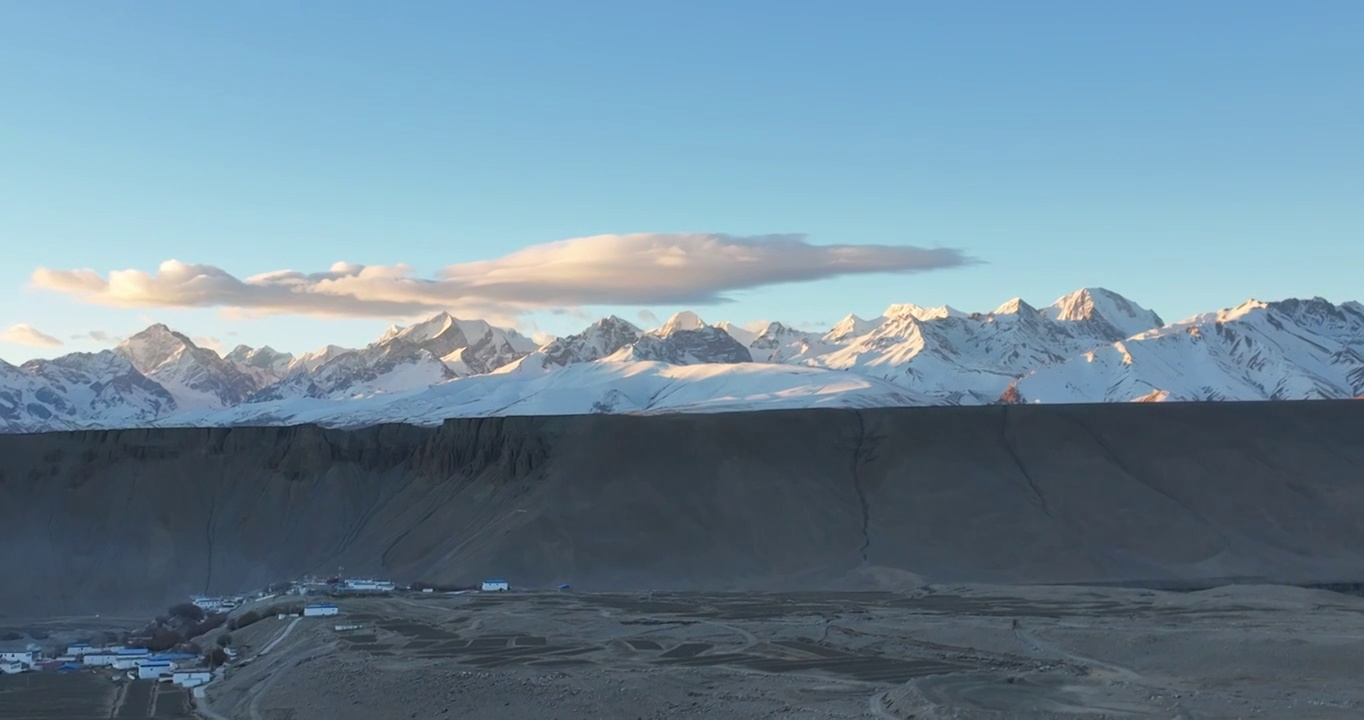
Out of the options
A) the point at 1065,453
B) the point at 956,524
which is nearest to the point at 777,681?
the point at 956,524

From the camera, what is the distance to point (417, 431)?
158 metres

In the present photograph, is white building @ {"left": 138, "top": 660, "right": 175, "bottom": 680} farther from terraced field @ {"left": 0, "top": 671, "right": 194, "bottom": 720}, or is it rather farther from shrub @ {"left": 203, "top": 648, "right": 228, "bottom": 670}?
shrub @ {"left": 203, "top": 648, "right": 228, "bottom": 670}

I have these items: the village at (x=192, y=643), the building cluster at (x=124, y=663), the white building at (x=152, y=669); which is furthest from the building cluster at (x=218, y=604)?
the white building at (x=152, y=669)

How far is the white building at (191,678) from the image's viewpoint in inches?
2876

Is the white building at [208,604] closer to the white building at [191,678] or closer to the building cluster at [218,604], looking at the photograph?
the building cluster at [218,604]

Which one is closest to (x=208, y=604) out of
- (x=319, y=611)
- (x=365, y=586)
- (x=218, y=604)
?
(x=218, y=604)

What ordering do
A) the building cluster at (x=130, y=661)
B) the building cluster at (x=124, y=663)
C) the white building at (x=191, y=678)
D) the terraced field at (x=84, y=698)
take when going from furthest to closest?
the building cluster at (x=130, y=661) → the building cluster at (x=124, y=663) → the white building at (x=191, y=678) → the terraced field at (x=84, y=698)

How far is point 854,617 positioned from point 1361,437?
254 feet

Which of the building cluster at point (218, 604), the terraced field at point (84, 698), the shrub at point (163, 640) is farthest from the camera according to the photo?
the building cluster at point (218, 604)

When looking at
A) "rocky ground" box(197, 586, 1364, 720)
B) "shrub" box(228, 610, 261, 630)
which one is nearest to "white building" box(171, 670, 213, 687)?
"rocky ground" box(197, 586, 1364, 720)

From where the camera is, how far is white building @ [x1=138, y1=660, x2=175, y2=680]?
77.1m

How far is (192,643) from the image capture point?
90.2m

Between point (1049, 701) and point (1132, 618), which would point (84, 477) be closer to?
point (1132, 618)

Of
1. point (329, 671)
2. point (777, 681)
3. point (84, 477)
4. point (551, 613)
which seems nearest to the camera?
point (777, 681)
